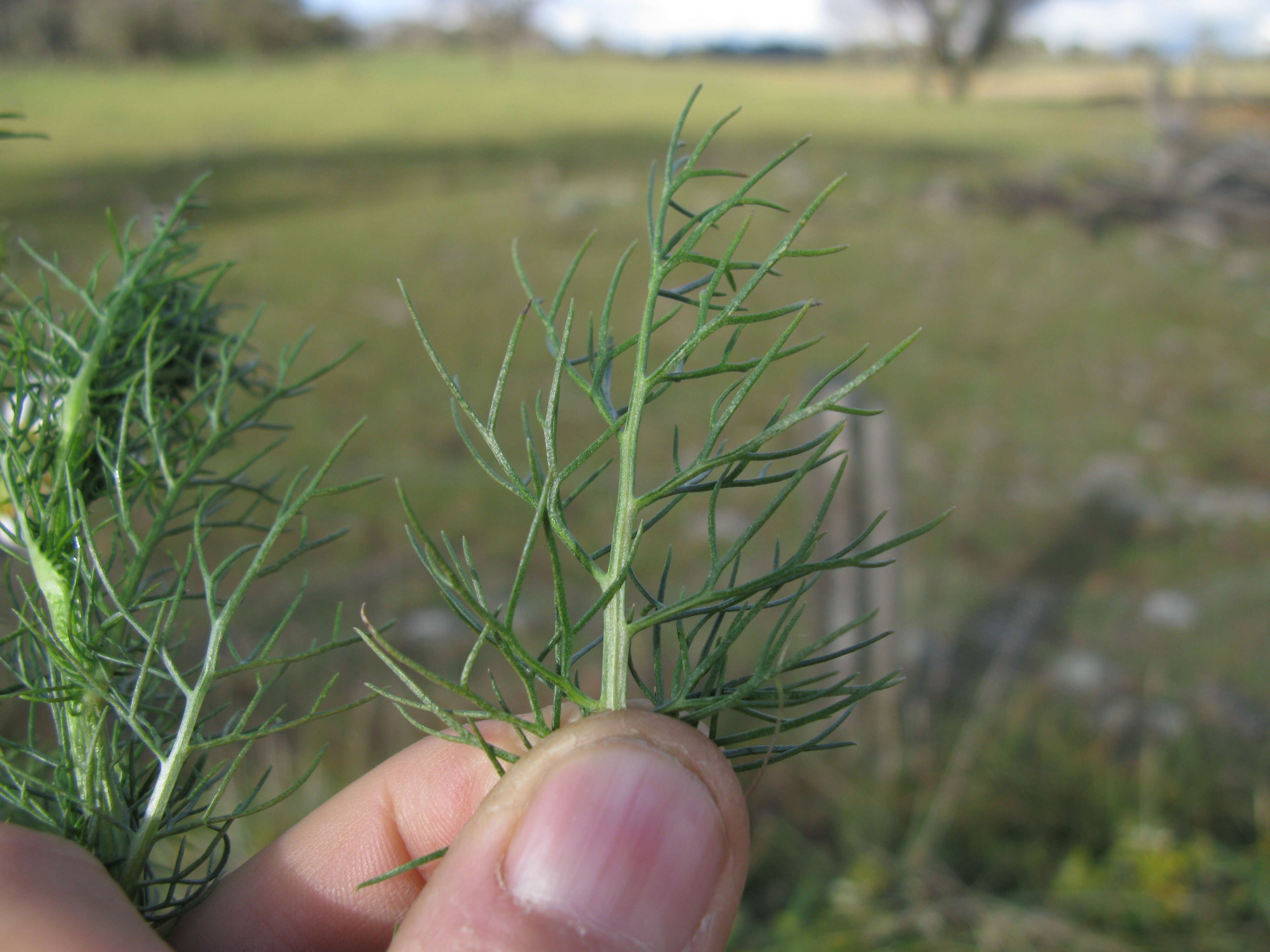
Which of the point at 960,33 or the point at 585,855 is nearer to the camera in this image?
the point at 585,855

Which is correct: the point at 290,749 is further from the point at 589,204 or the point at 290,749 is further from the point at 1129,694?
the point at 589,204

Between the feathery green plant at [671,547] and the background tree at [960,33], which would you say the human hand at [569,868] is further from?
the background tree at [960,33]

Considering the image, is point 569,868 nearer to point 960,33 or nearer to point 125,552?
point 125,552

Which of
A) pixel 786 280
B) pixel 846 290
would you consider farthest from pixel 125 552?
pixel 846 290

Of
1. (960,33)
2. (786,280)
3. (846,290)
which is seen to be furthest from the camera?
(960,33)

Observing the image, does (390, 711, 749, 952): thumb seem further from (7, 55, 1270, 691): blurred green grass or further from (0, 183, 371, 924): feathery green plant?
(7, 55, 1270, 691): blurred green grass

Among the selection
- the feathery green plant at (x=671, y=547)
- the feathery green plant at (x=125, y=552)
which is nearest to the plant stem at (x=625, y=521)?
the feathery green plant at (x=671, y=547)

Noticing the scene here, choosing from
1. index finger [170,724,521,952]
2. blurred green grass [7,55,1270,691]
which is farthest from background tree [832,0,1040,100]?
index finger [170,724,521,952]
